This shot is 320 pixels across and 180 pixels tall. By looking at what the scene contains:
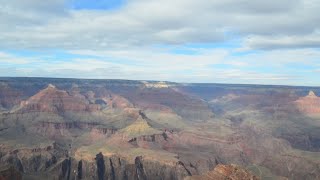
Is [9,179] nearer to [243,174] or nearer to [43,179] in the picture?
[43,179]

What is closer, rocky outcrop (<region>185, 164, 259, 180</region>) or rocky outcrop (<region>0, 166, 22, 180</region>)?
rocky outcrop (<region>185, 164, 259, 180</region>)

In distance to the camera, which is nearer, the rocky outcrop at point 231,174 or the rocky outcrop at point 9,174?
the rocky outcrop at point 231,174

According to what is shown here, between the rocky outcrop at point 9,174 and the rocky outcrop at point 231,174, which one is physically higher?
the rocky outcrop at point 231,174

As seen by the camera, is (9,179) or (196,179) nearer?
(9,179)

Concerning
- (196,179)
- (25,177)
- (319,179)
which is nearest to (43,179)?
(25,177)

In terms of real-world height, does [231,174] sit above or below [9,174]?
above

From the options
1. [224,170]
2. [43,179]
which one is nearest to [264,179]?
[224,170]

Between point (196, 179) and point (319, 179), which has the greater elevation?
point (196, 179)

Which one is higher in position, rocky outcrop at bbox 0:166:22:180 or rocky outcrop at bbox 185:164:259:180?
rocky outcrop at bbox 185:164:259:180

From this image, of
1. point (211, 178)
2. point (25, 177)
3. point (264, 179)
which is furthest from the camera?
point (264, 179)

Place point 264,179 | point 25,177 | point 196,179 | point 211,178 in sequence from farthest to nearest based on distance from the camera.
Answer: point 264,179, point 25,177, point 196,179, point 211,178

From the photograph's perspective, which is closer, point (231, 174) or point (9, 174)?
point (231, 174)
